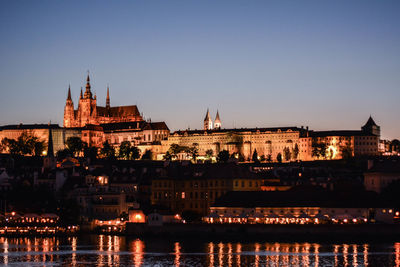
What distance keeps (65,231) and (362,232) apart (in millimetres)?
32665

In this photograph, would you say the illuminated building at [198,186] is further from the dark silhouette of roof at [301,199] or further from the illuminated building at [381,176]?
the illuminated building at [381,176]

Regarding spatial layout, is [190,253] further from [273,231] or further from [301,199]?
[301,199]

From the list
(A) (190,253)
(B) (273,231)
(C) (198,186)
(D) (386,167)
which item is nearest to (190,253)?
(A) (190,253)

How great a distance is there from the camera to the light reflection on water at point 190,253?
65562 millimetres

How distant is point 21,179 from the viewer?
123 m

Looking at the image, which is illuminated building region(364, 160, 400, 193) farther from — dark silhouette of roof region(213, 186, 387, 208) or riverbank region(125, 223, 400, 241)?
riverbank region(125, 223, 400, 241)

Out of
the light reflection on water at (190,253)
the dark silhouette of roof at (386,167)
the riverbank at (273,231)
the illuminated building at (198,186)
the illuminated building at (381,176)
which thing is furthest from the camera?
the dark silhouette of roof at (386,167)

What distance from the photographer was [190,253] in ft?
236

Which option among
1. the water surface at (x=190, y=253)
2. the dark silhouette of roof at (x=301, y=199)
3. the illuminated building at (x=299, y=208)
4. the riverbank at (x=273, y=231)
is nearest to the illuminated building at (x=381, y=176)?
the dark silhouette of roof at (x=301, y=199)

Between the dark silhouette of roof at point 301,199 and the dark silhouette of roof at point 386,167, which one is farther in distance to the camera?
the dark silhouette of roof at point 386,167

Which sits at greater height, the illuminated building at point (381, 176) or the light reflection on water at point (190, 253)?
the illuminated building at point (381, 176)

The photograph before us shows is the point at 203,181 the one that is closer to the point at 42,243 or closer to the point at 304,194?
the point at 304,194

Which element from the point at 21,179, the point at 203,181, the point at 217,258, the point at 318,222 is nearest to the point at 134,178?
the point at 203,181

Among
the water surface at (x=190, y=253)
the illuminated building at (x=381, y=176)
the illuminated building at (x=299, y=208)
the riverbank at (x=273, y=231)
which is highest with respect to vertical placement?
the illuminated building at (x=381, y=176)
